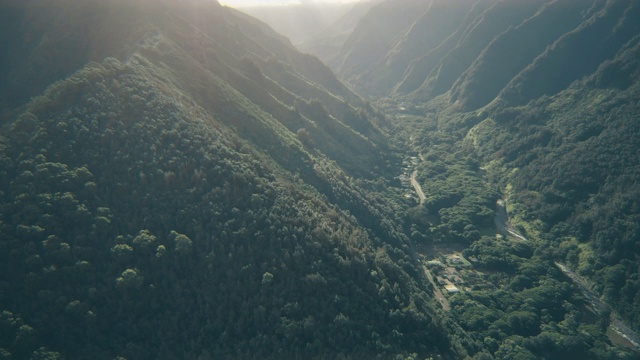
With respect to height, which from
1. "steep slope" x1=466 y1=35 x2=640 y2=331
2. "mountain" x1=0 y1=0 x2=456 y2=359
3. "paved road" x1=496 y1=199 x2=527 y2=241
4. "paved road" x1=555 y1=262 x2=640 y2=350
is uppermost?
"steep slope" x1=466 y1=35 x2=640 y2=331

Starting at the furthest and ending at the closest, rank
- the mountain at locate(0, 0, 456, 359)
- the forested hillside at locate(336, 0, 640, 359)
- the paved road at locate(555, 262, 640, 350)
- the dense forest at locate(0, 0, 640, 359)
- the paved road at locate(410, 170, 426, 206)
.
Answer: the paved road at locate(410, 170, 426, 206) → the forested hillside at locate(336, 0, 640, 359) → the paved road at locate(555, 262, 640, 350) → the dense forest at locate(0, 0, 640, 359) → the mountain at locate(0, 0, 456, 359)

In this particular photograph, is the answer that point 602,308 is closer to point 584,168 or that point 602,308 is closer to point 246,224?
point 584,168

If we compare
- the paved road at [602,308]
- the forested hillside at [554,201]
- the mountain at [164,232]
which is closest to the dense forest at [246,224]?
the mountain at [164,232]

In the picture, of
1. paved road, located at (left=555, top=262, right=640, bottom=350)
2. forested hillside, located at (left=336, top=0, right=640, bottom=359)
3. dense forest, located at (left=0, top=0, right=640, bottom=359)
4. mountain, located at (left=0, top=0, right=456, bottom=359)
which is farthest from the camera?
forested hillside, located at (left=336, top=0, right=640, bottom=359)

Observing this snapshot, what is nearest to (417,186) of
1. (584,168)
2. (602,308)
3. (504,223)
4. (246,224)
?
(504,223)

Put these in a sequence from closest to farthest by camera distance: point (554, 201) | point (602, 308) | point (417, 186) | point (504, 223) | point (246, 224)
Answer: point (246, 224)
point (602, 308)
point (554, 201)
point (504, 223)
point (417, 186)

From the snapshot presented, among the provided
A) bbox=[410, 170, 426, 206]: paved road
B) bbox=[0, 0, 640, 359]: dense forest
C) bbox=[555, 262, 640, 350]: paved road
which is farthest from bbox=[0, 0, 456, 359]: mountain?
bbox=[555, 262, 640, 350]: paved road

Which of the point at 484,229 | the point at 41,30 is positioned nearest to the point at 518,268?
the point at 484,229

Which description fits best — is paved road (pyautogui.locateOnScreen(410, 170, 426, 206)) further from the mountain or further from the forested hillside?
the mountain
